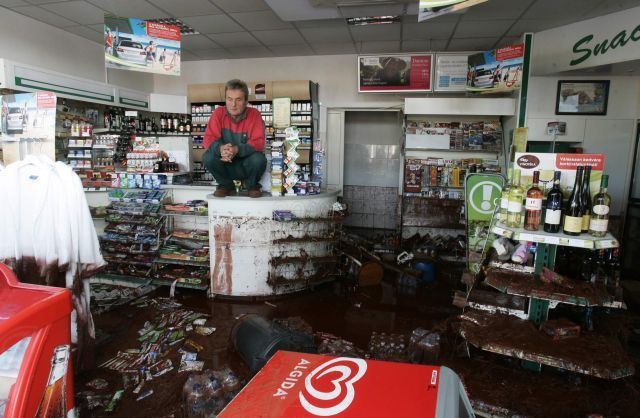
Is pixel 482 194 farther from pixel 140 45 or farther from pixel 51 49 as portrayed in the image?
pixel 51 49

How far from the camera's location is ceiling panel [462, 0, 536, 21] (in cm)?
459

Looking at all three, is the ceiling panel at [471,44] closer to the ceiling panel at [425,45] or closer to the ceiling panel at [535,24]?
the ceiling panel at [425,45]

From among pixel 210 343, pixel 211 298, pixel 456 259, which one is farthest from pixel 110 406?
pixel 456 259

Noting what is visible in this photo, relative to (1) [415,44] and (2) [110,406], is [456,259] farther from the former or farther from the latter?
(2) [110,406]

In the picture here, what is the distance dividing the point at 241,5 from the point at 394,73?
2806 mm

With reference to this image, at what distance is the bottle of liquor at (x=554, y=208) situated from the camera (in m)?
2.27

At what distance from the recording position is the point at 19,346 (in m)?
1.37

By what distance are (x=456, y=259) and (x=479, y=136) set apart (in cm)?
208

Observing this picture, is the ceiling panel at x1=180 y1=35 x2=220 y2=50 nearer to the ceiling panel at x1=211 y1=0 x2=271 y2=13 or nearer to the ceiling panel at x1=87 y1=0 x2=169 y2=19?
the ceiling panel at x1=87 y1=0 x2=169 y2=19

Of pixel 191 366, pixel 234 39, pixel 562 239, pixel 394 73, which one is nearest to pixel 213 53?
pixel 234 39

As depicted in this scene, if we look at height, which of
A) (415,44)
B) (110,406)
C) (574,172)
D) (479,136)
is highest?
(415,44)

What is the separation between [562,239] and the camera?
217 cm

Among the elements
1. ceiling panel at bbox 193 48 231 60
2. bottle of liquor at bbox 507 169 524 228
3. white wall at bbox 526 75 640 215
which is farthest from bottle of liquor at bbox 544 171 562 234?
ceiling panel at bbox 193 48 231 60

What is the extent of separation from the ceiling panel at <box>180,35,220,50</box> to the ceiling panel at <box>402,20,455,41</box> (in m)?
3.30
